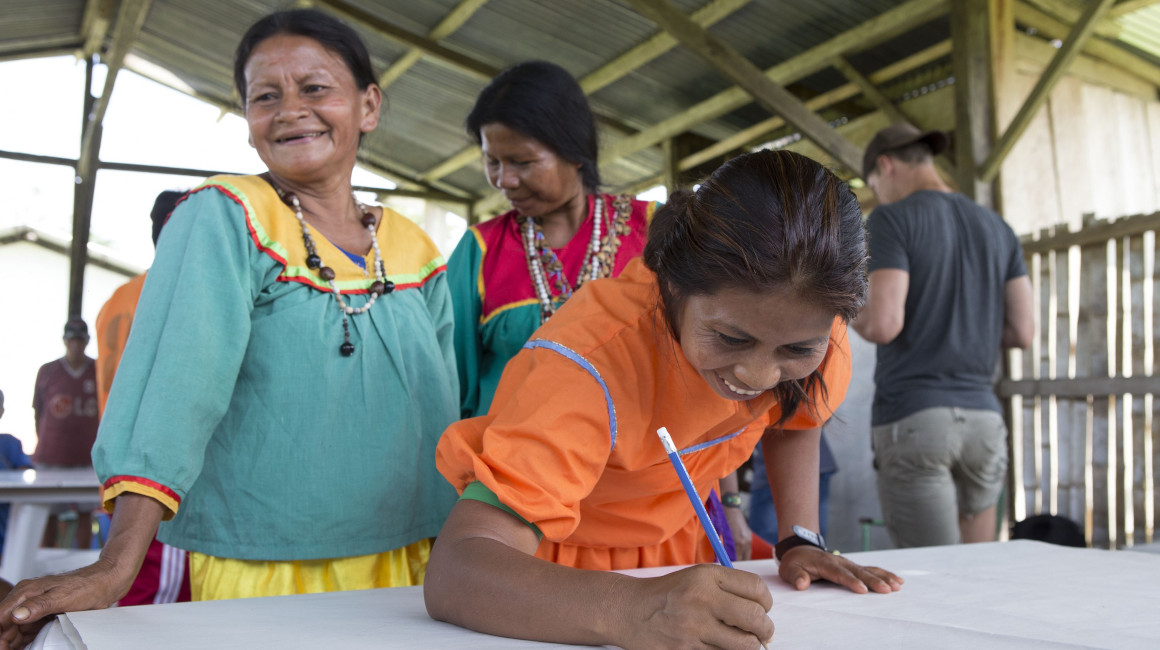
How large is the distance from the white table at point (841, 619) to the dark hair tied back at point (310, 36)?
905mm

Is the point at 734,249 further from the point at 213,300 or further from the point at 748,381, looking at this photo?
the point at 213,300

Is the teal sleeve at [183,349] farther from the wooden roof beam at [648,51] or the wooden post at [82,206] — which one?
the wooden post at [82,206]

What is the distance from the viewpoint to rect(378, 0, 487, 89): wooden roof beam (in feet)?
23.6

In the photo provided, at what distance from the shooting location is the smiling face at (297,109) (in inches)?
57.7

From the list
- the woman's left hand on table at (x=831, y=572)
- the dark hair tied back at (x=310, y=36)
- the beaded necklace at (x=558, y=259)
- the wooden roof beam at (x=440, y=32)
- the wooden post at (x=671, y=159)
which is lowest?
the woman's left hand on table at (x=831, y=572)

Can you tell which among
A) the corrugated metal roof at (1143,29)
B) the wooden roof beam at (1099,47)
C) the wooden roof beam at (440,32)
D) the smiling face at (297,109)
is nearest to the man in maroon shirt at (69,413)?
the wooden roof beam at (440,32)

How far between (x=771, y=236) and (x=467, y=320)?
1.13 metres

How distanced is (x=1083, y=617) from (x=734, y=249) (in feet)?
1.96

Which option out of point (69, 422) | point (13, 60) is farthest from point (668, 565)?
point (13, 60)

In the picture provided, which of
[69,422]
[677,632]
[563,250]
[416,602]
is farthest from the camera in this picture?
[69,422]

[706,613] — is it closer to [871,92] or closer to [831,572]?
[831,572]

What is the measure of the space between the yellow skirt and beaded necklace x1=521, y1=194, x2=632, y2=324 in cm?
71

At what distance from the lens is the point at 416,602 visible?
1120 millimetres

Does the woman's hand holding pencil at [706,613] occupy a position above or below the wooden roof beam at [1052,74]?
below
